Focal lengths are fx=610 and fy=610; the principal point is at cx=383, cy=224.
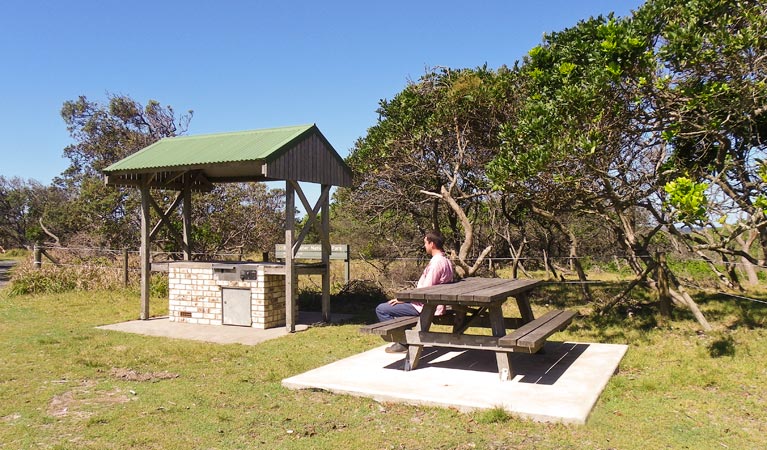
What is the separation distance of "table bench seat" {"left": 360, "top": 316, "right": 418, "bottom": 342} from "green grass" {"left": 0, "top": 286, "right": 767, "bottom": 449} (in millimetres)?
834

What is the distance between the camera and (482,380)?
639cm

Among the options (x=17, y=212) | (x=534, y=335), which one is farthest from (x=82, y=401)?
(x=17, y=212)

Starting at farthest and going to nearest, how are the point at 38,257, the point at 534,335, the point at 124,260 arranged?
the point at 38,257 < the point at 124,260 < the point at 534,335

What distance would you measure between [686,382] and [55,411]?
6.25 meters

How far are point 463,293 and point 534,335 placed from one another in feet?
2.69

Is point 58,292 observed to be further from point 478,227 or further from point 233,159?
point 478,227

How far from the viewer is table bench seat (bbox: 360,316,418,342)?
21.2 feet

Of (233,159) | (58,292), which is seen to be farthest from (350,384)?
(58,292)

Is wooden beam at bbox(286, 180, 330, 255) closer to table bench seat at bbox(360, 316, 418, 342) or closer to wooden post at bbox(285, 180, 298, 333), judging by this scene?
wooden post at bbox(285, 180, 298, 333)

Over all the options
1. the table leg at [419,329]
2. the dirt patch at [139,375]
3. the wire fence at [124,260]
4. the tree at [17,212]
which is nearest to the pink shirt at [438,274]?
the table leg at [419,329]

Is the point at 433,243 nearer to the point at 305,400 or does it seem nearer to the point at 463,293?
the point at 463,293

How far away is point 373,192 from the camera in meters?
14.2

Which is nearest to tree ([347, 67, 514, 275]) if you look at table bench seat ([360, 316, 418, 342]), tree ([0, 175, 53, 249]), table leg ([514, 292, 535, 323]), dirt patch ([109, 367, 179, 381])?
table leg ([514, 292, 535, 323])

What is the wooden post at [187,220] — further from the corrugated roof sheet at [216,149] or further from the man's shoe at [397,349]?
the man's shoe at [397,349]
